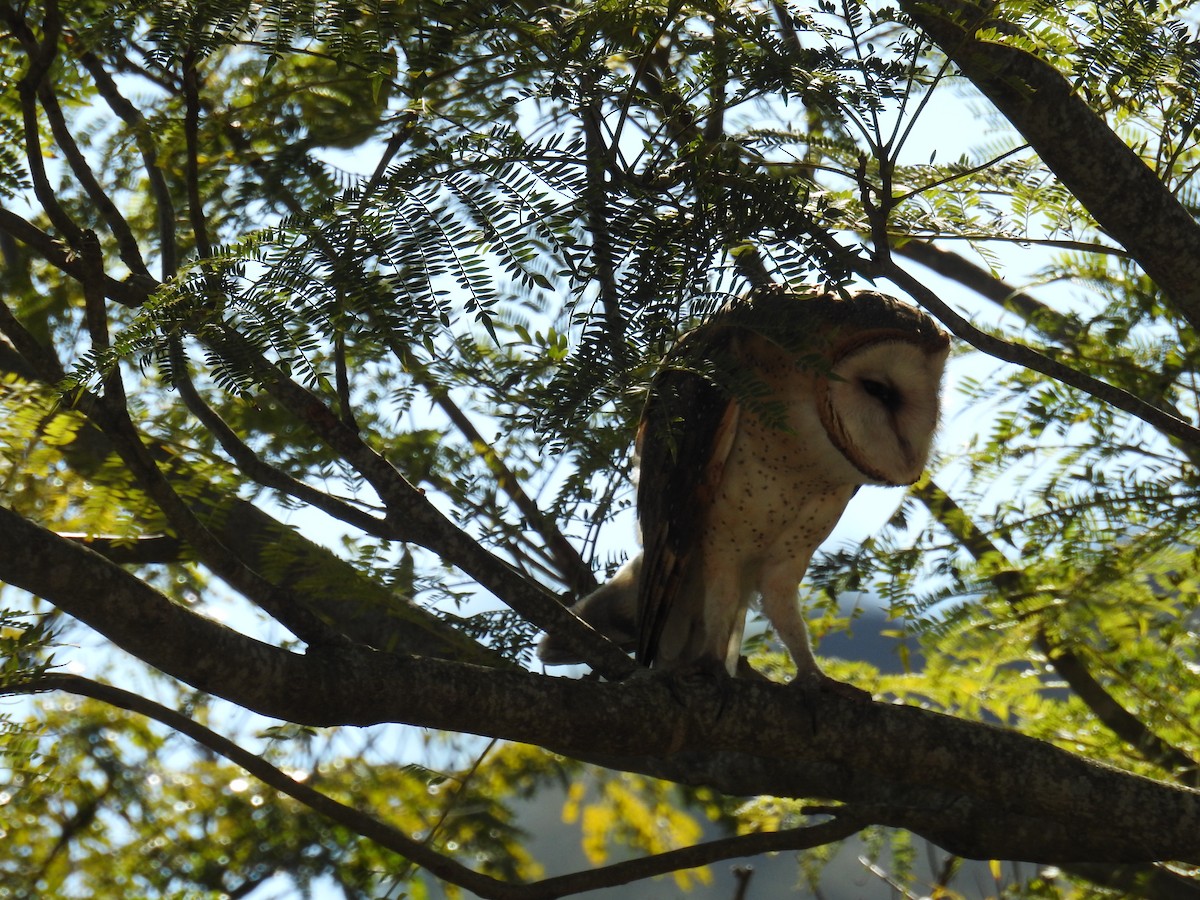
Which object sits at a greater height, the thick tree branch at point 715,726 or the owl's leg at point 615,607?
the owl's leg at point 615,607

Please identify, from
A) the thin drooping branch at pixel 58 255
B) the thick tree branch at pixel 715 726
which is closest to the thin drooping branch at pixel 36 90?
the thin drooping branch at pixel 58 255

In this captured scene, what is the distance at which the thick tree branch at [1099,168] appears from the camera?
1.99 metres

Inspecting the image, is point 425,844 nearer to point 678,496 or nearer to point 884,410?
point 678,496

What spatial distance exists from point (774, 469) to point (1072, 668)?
116 cm

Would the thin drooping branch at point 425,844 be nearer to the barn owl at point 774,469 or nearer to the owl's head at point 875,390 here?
the barn owl at point 774,469

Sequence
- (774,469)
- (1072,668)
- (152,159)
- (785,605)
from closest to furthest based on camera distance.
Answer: (152,159)
(774,469)
(785,605)
(1072,668)

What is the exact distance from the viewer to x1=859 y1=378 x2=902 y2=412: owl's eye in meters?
2.70

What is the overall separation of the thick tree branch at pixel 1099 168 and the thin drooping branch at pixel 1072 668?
103 cm

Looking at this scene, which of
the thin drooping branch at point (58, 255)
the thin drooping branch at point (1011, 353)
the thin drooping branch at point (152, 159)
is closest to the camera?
the thin drooping branch at point (1011, 353)

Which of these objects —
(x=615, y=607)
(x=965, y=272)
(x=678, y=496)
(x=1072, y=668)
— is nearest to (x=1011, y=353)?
(x=678, y=496)

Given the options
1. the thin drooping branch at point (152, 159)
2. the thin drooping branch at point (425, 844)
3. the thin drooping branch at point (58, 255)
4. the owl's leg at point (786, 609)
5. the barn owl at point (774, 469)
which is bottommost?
the thin drooping branch at point (425, 844)

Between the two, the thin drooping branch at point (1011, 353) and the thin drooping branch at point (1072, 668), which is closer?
the thin drooping branch at point (1011, 353)

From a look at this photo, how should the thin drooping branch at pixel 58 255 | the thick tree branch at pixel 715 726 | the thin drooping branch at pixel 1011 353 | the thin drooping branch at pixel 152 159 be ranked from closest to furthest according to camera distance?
the thick tree branch at pixel 715 726, the thin drooping branch at pixel 1011 353, the thin drooping branch at pixel 58 255, the thin drooping branch at pixel 152 159

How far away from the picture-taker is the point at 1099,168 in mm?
2074
